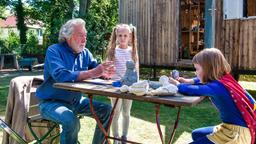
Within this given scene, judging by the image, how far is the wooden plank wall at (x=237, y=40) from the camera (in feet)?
33.0

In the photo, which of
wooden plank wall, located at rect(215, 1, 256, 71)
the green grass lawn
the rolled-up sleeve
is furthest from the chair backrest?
wooden plank wall, located at rect(215, 1, 256, 71)

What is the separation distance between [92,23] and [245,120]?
15217mm

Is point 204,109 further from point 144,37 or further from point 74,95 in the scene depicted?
point 144,37

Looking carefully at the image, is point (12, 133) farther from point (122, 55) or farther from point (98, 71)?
point (122, 55)

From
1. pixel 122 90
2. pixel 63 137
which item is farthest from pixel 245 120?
pixel 63 137

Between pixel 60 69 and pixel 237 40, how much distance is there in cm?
760

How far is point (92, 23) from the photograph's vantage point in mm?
17844

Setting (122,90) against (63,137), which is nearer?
(122,90)

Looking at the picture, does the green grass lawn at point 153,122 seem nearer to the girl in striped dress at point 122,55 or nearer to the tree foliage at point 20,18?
the girl in striped dress at point 122,55

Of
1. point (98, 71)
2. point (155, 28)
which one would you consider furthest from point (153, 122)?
point (155, 28)

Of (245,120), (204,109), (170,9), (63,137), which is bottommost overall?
(204,109)

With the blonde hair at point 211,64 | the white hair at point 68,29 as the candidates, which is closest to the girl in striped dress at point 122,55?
the white hair at point 68,29

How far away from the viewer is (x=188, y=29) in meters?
15.1

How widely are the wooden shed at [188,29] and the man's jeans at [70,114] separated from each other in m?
3.71
